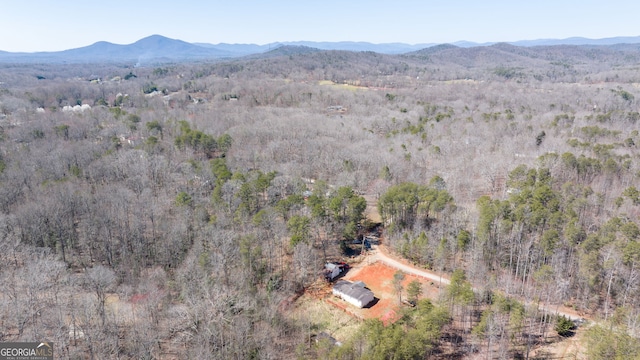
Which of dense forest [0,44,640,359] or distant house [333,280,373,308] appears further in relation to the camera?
distant house [333,280,373,308]

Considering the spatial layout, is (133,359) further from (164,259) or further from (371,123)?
(371,123)

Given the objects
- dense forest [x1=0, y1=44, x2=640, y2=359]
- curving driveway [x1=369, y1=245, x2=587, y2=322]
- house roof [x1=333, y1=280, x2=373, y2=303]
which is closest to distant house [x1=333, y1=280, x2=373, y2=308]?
house roof [x1=333, y1=280, x2=373, y2=303]

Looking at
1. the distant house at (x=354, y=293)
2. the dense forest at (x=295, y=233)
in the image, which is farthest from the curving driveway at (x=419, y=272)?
the distant house at (x=354, y=293)

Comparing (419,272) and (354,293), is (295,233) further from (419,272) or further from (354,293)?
(419,272)

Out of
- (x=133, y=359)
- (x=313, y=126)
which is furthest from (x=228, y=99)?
(x=133, y=359)

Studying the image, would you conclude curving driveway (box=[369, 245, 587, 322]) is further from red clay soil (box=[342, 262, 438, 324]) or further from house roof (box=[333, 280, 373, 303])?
house roof (box=[333, 280, 373, 303])

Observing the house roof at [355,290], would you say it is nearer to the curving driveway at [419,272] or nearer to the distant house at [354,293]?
the distant house at [354,293]
